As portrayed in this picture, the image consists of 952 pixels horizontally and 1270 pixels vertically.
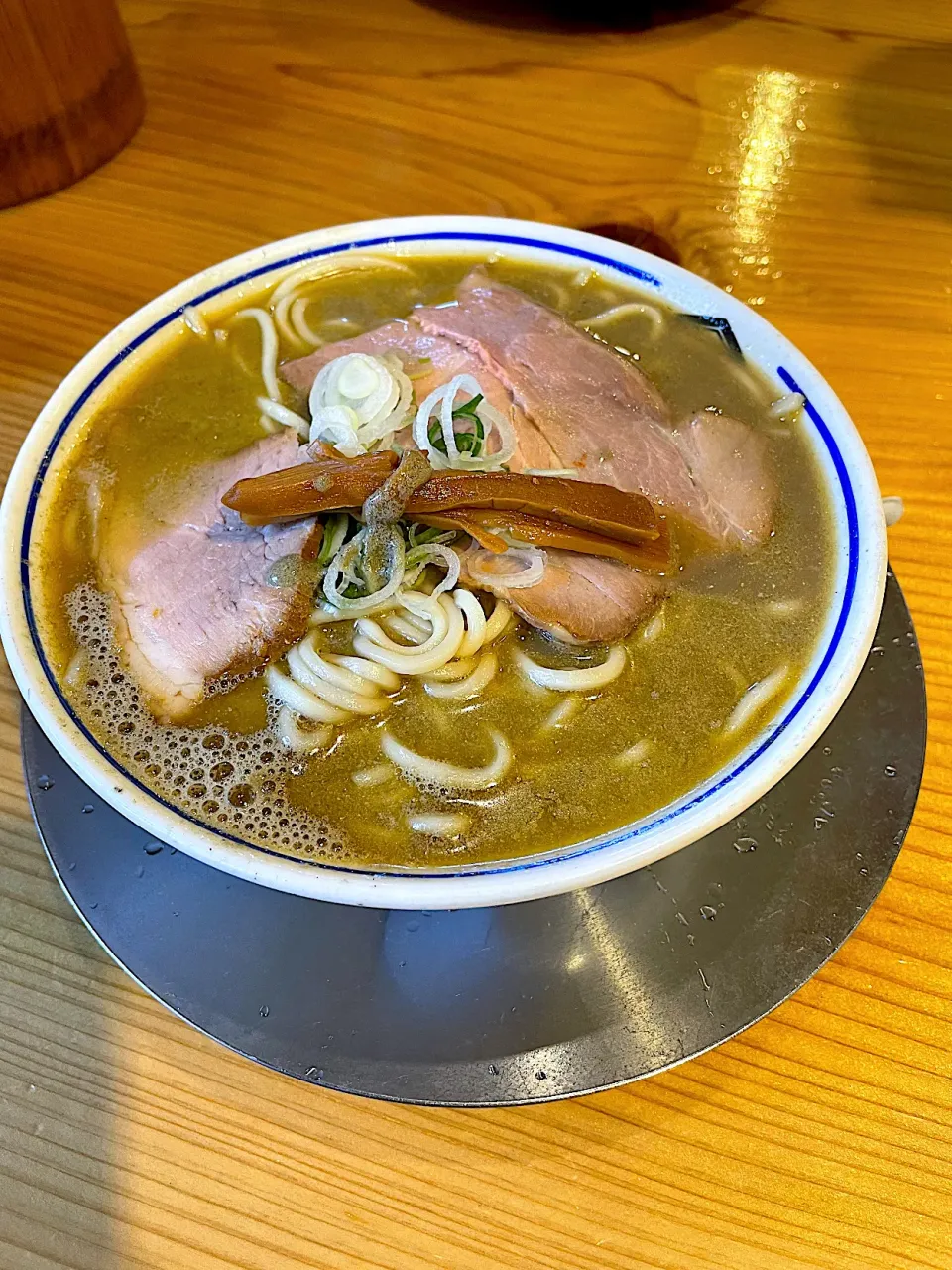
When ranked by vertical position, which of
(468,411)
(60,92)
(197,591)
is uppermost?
(60,92)

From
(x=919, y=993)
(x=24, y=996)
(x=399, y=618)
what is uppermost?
(x=399, y=618)

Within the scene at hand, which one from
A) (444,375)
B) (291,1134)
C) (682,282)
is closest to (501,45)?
(682,282)

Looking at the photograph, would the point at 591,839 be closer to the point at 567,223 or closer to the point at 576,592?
the point at 576,592

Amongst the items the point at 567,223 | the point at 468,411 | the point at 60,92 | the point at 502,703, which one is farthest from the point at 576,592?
the point at 60,92

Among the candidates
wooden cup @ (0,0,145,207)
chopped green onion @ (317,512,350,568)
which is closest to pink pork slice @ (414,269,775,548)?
chopped green onion @ (317,512,350,568)

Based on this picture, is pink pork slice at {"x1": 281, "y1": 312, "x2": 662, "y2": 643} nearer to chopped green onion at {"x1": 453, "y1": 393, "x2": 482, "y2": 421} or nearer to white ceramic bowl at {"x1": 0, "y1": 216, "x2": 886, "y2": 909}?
chopped green onion at {"x1": 453, "y1": 393, "x2": 482, "y2": 421}

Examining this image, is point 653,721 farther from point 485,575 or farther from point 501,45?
point 501,45

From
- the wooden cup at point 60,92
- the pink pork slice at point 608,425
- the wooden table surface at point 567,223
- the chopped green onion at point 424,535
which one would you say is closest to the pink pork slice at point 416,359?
the pink pork slice at point 608,425
